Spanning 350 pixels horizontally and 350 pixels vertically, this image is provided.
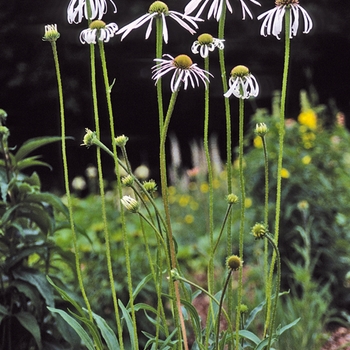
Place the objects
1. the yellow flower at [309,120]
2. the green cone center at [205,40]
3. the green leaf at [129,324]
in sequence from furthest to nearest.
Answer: the yellow flower at [309,120] → the green leaf at [129,324] → the green cone center at [205,40]

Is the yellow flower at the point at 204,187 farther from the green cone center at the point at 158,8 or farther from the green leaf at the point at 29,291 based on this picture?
the green cone center at the point at 158,8

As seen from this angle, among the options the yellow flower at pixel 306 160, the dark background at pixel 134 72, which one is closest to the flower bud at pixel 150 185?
the yellow flower at pixel 306 160

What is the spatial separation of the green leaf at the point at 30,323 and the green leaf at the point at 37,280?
73 mm

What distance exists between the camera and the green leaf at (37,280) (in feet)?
5.38

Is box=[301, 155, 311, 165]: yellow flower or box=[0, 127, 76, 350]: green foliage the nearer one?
box=[0, 127, 76, 350]: green foliage

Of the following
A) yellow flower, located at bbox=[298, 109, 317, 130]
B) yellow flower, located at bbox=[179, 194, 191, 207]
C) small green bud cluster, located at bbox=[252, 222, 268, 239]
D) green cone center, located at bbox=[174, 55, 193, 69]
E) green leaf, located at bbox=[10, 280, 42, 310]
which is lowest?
yellow flower, located at bbox=[179, 194, 191, 207]

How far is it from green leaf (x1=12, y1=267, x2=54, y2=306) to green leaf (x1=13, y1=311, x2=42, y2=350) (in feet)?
0.24

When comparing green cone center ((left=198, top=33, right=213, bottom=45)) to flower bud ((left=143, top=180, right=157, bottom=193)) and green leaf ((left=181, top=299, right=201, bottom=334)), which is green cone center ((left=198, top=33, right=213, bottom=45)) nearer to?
flower bud ((left=143, top=180, right=157, bottom=193))

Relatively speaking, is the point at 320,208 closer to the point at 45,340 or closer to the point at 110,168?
the point at 45,340

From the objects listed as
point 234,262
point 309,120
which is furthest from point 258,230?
point 309,120

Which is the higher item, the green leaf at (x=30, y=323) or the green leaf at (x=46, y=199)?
the green leaf at (x=46, y=199)

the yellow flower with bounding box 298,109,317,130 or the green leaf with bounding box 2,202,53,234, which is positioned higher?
the yellow flower with bounding box 298,109,317,130

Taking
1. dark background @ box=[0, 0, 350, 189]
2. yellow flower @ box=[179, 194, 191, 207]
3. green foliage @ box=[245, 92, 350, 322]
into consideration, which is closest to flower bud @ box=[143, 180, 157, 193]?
green foliage @ box=[245, 92, 350, 322]

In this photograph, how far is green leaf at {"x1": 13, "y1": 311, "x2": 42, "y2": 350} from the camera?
1611 millimetres
